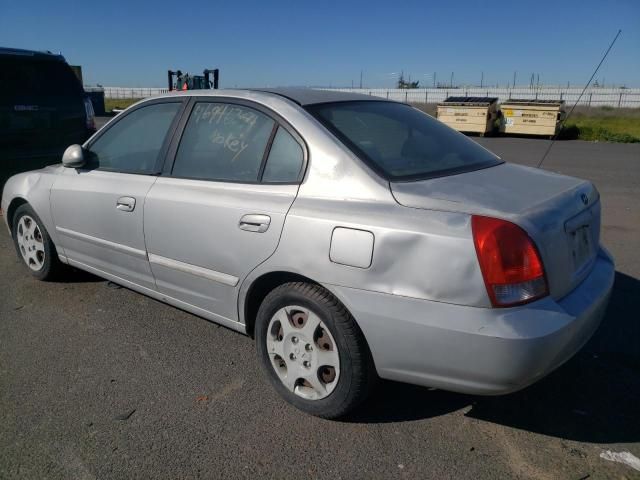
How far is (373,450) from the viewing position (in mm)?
2570

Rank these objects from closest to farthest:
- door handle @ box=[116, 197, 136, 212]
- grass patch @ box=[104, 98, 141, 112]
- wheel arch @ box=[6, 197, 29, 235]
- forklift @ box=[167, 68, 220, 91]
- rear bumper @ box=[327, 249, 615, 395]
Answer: rear bumper @ box=[327, 249, 615, 395]
door handle @ box=[116, 197, 136, 212]
wheel arch @ box=[6, 197, 29, 235]
forklift @ box=[167, 68, 220, 91]
grass patch @ box=[104, 98, 141, 112]

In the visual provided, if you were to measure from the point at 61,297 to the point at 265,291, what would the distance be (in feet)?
7.59

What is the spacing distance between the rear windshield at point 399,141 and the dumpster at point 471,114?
21.1 metres

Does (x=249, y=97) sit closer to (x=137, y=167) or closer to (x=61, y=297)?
(x=137, y=167)

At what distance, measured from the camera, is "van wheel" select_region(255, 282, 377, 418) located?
8.48ft

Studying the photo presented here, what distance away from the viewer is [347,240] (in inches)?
99.1

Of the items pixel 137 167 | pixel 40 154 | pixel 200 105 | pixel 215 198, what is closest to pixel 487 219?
pixel 215 198

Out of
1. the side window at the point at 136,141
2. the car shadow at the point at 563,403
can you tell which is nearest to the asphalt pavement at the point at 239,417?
the car shadow at the point at 563,403

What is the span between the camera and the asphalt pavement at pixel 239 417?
2469 mm

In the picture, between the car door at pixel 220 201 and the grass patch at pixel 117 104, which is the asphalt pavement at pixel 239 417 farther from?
the grass patch at pixel 117 104

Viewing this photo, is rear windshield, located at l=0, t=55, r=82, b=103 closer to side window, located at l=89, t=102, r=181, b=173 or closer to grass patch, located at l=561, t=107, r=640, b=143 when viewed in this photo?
side window, located at l=89, t=102, r=181, b=173

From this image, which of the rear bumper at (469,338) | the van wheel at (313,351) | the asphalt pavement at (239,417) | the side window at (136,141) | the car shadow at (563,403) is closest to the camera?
the rear bumper at (469,338)

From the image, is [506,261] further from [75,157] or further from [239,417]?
[75,157]

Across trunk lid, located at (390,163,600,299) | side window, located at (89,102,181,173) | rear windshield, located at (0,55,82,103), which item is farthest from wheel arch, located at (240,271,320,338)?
rear windshield, located at (0,55,82,103)
